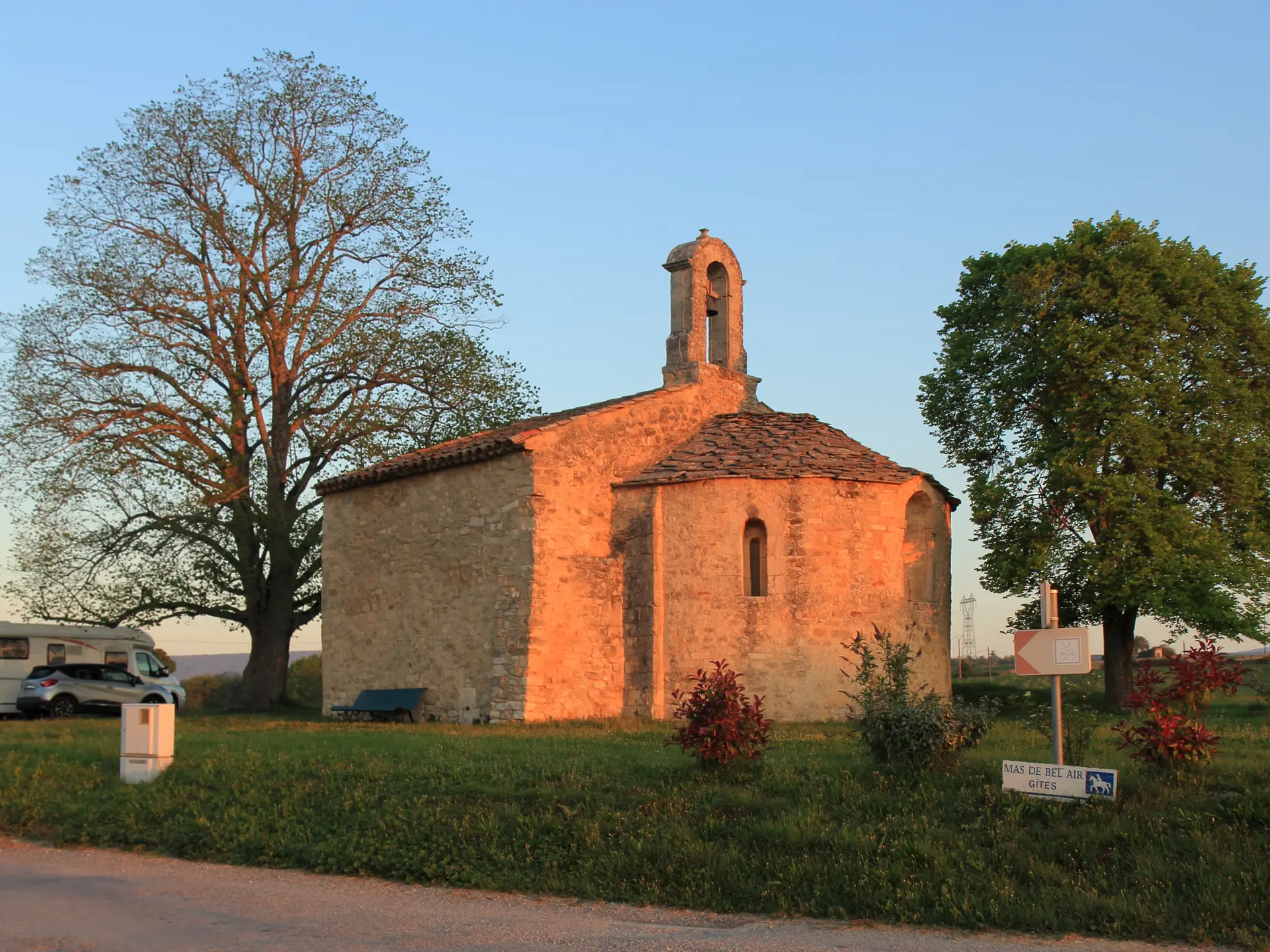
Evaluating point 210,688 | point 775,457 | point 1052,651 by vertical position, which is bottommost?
point 210,688

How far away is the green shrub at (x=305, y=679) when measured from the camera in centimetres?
4934

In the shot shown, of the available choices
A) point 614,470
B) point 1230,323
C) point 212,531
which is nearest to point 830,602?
point 614,470

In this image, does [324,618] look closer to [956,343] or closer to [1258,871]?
[956,343]

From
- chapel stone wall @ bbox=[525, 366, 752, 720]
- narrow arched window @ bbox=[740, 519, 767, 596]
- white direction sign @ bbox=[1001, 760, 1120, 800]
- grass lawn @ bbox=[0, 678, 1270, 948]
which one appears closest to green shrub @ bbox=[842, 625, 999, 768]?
grass lawn @ bbox=[0, 678, 1270, 948]

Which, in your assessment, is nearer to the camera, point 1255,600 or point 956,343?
point 1255,600

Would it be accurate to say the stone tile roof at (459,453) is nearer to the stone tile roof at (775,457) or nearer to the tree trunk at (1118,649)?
the stone tile roof at (775,457)

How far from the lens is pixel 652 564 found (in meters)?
23.0

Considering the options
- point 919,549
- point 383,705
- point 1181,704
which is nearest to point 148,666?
point 383,705

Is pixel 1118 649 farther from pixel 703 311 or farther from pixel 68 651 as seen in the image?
pixel 68 651

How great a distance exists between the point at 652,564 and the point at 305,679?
3398 centimetres

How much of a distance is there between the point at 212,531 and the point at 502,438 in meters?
11.4

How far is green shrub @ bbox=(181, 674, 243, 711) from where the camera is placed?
44.0m

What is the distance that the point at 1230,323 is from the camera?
24719 millimetres

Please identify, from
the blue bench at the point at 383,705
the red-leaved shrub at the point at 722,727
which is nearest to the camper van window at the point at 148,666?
the blue bench at the point at 383,705
